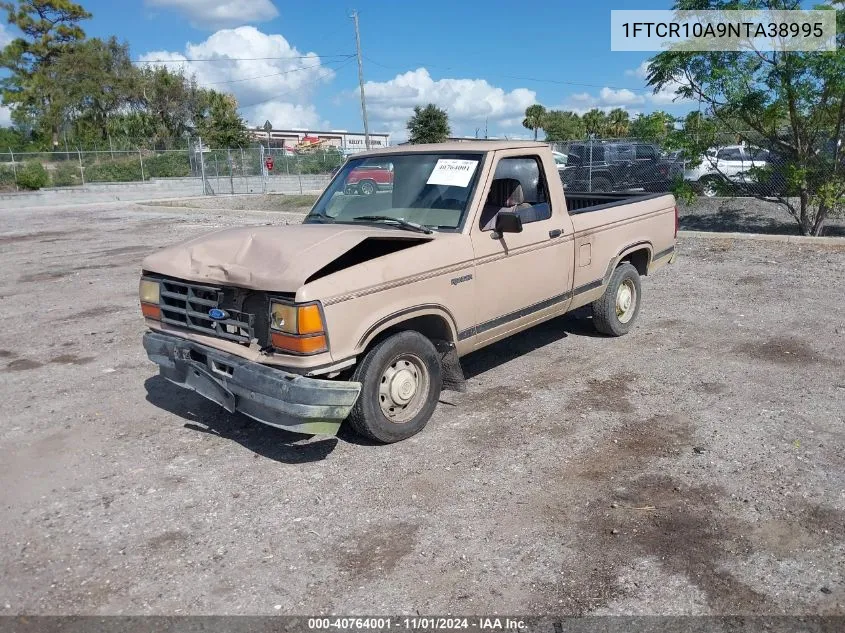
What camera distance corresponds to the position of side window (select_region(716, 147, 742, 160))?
13.5 meters

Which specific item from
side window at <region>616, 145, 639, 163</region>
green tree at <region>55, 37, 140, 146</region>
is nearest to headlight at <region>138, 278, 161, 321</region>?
side window at <region>616, 145, 639, 163</region>

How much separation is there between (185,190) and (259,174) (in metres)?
4.12

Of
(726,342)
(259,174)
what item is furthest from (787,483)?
(259,174)

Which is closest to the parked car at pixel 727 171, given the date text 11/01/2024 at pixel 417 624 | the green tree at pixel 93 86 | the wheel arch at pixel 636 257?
the wheel arch at pixel 636 257

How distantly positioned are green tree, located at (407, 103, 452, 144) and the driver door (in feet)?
109

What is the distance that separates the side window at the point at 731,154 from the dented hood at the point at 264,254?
11.0 meters

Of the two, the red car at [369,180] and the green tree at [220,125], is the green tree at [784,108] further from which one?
the green tree at [220,125]

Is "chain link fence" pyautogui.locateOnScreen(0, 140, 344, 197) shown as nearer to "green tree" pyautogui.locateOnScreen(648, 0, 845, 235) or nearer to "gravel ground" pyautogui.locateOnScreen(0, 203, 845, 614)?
"green tree" pyautogui.locateOnScreen(648, 0, 845, 235)

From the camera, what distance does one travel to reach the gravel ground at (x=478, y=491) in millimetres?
3096

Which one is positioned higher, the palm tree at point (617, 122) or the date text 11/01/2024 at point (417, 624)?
the palm tree at point (617, 122)

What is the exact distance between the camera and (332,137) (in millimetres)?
101500

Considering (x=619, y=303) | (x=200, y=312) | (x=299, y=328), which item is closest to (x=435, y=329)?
(x=299, y=328)

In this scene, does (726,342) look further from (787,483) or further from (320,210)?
(320,210)

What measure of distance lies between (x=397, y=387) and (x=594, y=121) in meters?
69.5
